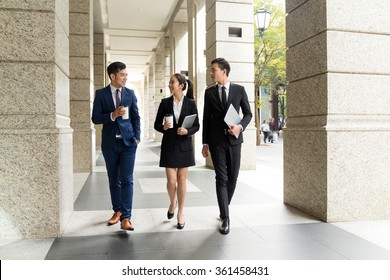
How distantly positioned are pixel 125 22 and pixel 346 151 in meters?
16.2

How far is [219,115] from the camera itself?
423cm

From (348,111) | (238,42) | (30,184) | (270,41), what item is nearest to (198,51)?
(238,42)

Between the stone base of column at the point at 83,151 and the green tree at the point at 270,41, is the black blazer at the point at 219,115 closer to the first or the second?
the stone base of column at the point at 83,151

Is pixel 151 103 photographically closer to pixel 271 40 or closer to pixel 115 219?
pixel 271 40

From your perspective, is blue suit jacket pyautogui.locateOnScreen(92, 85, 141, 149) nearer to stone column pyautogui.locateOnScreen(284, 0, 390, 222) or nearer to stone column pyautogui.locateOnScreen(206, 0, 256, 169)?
stone column pyautogui.locateOnScreen(284, 0, 390, 222)

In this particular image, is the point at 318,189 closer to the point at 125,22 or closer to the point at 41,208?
the point at 41,208

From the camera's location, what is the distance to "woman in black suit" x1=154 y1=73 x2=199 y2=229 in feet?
14.0

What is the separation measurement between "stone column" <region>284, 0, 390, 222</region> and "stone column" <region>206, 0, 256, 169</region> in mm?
4551

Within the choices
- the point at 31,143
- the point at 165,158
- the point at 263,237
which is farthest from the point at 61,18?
the point at 263,237

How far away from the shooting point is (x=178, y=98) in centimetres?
436

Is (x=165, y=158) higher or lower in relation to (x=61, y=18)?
lower

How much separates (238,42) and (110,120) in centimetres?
630

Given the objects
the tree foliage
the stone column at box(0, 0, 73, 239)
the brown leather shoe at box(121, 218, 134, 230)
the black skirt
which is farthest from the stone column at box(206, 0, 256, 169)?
the tree foliage
